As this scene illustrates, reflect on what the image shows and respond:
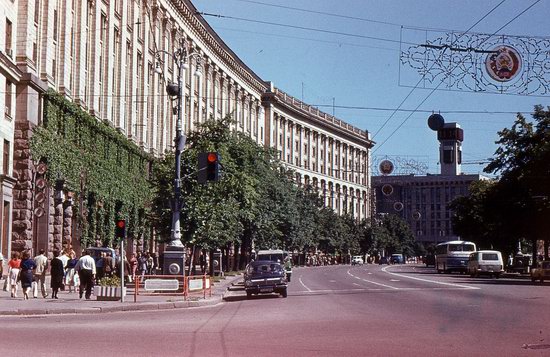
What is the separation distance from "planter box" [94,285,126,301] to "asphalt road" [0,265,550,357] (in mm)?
3927

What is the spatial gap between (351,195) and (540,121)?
94.4m

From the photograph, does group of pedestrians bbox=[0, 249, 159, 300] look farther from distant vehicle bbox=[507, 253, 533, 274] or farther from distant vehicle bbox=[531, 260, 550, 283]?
distant vehicle bbox=[507, 253, 533, 274]

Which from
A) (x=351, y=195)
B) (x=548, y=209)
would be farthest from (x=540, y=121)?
(x=351, y=195)

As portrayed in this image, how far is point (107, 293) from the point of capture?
29.8m

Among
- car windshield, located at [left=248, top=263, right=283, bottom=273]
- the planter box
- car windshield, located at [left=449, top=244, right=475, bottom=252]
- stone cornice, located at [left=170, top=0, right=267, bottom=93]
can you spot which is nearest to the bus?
car windshield, located at [left=449, top=244, right=475, bottom=252]

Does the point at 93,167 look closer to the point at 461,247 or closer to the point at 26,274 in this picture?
the point at 26,274

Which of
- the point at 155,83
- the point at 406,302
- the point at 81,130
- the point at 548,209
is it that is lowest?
the point at 406,302

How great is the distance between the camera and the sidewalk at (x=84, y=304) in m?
25.0

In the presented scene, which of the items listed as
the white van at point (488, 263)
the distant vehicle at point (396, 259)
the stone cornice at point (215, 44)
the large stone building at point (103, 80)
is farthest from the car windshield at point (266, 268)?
the distant vehicle at point (396, 259)

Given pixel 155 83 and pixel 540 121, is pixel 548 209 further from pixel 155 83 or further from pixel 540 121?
pixel 155 83

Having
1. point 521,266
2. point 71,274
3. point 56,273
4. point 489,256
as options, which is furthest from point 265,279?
point 521,266

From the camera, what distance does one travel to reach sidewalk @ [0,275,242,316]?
25.0 m

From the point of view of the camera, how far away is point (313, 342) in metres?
15.8

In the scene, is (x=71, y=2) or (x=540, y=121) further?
(x=540, y=121)
